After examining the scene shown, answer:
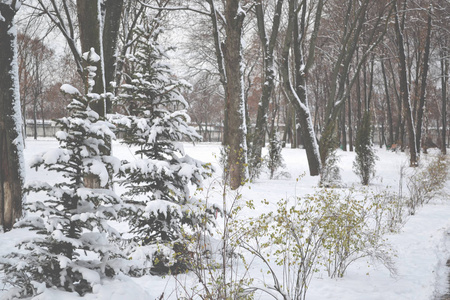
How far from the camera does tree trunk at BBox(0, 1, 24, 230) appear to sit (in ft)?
19.3

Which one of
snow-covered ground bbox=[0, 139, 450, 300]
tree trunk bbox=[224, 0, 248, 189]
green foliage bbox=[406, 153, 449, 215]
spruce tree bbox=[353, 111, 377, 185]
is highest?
tree trunk bbox=[224, 0, 248, 189]

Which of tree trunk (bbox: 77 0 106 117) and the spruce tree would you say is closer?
tree trunk (bbox: 77 0 106 117)

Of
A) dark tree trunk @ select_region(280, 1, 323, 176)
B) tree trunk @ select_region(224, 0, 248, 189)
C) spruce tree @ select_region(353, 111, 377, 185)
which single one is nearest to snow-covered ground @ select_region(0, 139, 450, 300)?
tree trunk @ select_region(224, 0, 248, 189)

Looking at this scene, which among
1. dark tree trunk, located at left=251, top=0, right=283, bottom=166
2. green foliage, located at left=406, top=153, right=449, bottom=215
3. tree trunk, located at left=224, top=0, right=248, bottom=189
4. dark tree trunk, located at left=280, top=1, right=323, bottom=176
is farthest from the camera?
dark tree trunk, located at left=280, top=1, right=323, bottom=176

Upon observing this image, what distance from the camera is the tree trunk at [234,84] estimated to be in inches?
372

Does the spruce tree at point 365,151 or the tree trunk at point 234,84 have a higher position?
the tree trunk at point 234,84

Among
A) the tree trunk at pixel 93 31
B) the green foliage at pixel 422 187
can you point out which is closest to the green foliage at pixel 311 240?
the tree trunk at pixel 93 31

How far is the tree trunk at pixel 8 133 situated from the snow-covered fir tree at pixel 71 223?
11.3 feet

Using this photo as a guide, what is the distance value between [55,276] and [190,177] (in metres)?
1.85

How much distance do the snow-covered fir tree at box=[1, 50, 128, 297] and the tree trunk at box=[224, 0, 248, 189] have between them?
6.24 m

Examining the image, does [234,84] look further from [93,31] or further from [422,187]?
[422,187]

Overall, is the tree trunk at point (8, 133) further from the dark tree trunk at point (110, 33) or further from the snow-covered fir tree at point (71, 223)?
the snow-covered fir tree at point (71, 223)

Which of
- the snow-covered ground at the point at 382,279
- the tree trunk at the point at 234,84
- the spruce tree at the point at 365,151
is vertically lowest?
the snow-covered ground at the point at 382,279

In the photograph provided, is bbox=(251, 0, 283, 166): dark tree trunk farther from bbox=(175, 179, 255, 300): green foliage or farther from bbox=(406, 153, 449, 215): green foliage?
bbox=(175, 179, 255, 300): green foliage
